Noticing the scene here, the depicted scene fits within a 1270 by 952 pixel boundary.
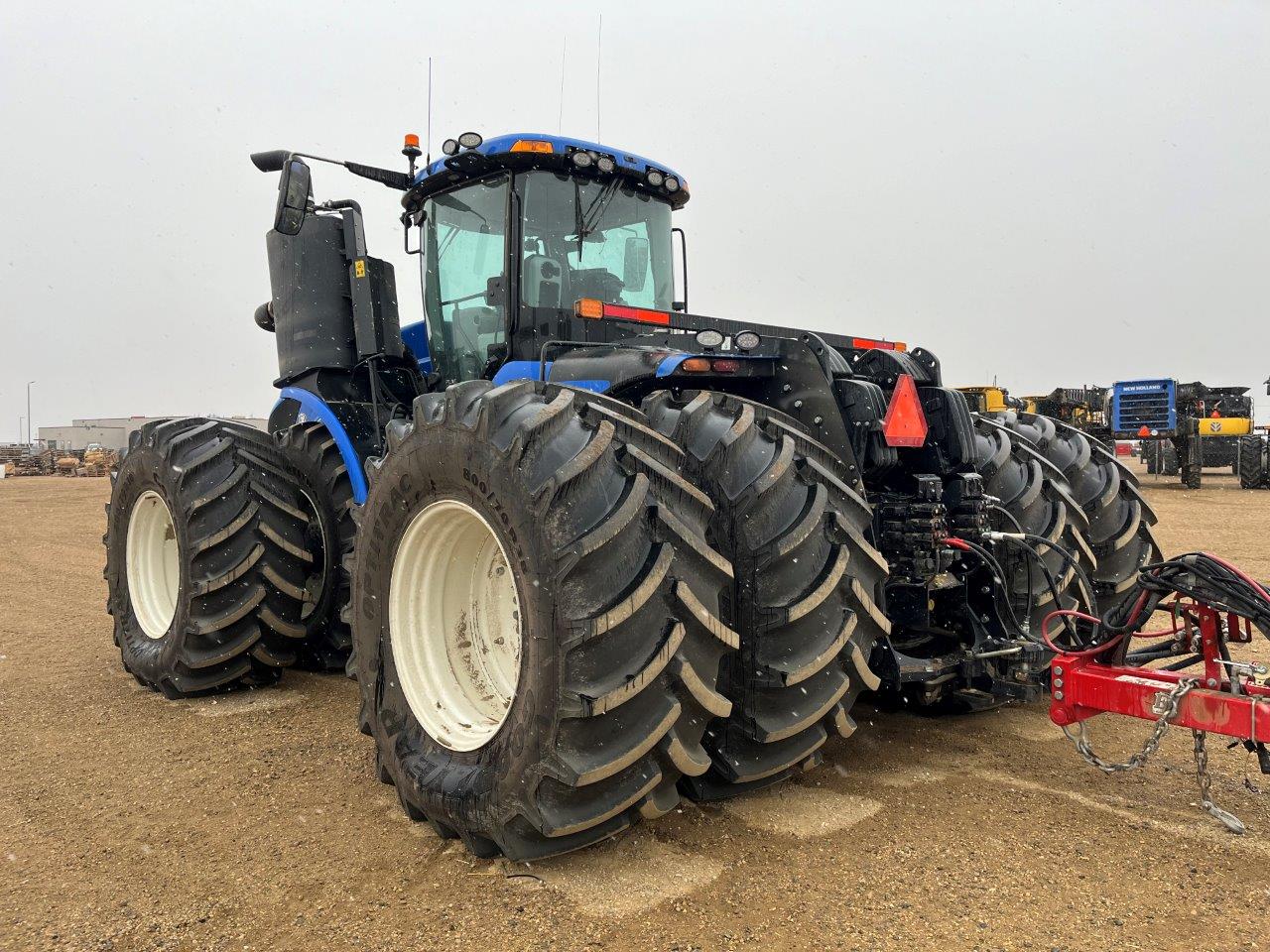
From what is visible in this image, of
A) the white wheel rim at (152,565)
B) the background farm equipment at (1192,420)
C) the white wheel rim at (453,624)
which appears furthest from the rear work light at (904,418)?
the background farm equipment at (1192,420)

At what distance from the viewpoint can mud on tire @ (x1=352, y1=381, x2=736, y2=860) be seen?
2.45 meters

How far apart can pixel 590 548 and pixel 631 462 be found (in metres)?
0.33

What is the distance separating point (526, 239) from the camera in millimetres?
4320

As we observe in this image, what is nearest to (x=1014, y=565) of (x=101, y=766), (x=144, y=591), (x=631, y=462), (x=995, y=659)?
(x=995, y=659)

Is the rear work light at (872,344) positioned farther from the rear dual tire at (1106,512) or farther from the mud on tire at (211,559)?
the mud on tire at (211,559)

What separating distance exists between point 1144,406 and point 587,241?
70.5 ft

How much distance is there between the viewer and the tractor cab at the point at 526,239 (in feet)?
14.1

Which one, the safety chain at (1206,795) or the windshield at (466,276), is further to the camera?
the windshield at (466,276)

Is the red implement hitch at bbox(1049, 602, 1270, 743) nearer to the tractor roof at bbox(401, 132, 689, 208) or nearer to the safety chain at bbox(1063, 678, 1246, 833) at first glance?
the safety chain at bbox(1063, 678, 1246, 833)

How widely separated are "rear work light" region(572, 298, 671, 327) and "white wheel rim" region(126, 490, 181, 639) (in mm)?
3093

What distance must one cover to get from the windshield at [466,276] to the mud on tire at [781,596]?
186 centimetres

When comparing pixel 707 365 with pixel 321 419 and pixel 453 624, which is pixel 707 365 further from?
pixel 321 419

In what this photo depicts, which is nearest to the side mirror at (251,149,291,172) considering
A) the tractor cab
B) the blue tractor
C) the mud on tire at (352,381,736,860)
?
the blue tractor

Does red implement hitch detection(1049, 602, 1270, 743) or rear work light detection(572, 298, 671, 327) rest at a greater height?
rear work light detection(572, 298, 671, 327)
